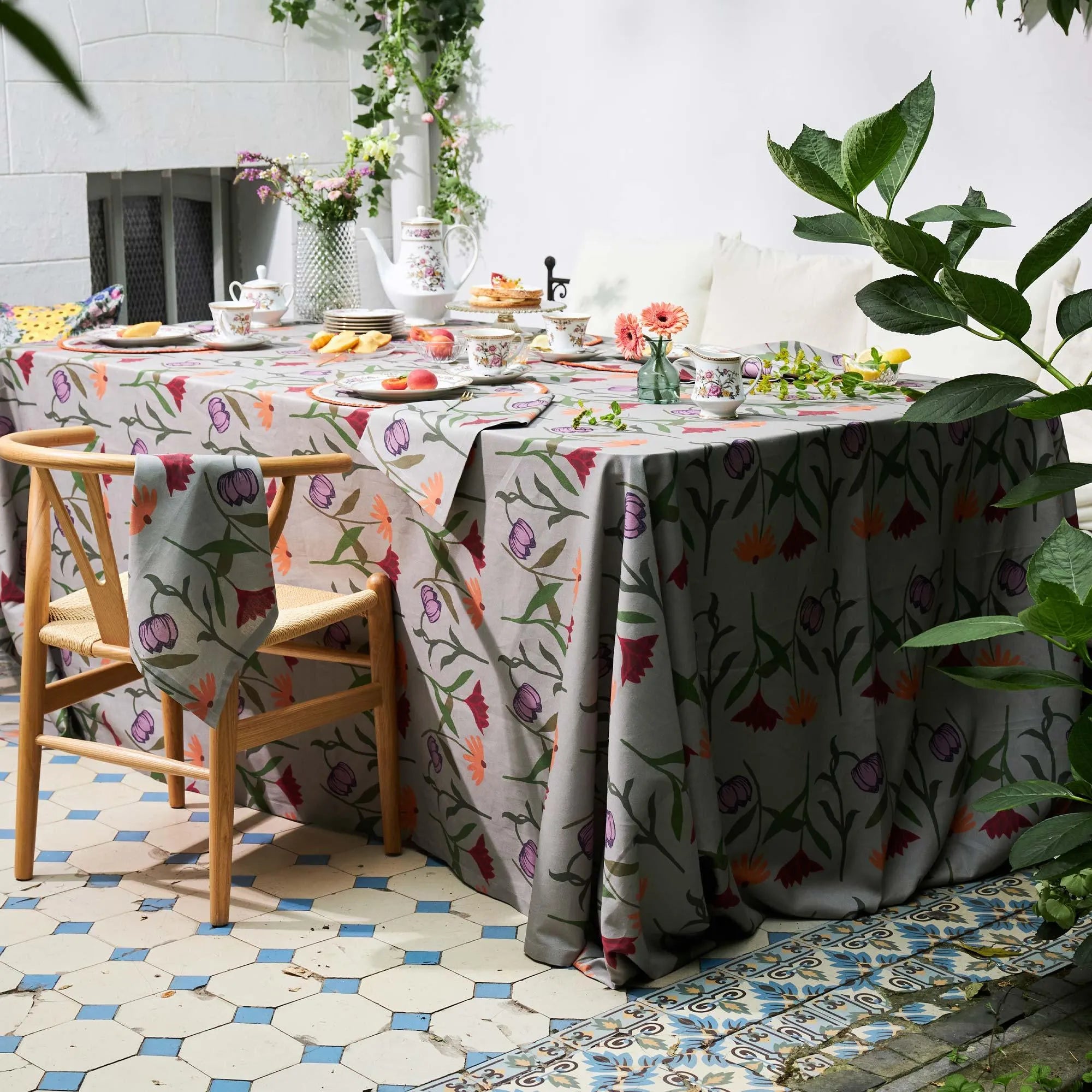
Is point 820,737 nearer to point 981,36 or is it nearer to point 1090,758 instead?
point 1090,758

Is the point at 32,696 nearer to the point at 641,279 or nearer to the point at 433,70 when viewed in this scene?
the point at 641,279

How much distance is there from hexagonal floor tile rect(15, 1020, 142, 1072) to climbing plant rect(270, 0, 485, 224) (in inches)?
150

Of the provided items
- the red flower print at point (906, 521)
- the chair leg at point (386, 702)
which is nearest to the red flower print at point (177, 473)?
the chair leg at point (386, 702)

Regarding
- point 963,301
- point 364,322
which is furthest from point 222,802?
point 963,301

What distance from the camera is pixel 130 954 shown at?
2.07 m

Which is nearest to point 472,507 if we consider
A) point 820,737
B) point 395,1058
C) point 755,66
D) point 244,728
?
point 244,728

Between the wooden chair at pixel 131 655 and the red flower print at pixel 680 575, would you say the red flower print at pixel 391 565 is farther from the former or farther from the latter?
the red flower print at pixel 680 575

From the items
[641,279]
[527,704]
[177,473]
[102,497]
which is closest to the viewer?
[177,473]

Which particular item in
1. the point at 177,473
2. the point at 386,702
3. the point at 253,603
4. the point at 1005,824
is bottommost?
the point at 1005,824

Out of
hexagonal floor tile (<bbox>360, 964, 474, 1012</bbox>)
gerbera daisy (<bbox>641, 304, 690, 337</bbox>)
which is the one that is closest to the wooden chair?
hexagonal floor tile (<bbox>360, 964, 474, 1012</bbox>)

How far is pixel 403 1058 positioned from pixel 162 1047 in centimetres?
32

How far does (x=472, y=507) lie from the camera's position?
7.02 ft

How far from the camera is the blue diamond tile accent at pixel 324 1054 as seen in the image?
178 cm

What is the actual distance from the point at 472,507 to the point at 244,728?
0.50 meters
